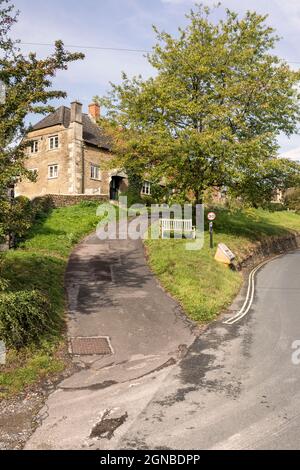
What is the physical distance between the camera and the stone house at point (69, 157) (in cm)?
3869

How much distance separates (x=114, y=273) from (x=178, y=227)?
7548mm

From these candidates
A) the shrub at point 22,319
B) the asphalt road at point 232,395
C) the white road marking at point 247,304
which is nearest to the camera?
the asphalt road at point 232,395

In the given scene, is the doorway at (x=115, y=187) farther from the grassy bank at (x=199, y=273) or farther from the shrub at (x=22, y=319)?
the shrub at (x=22, y=319)

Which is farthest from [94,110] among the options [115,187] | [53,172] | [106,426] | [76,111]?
[106,426]

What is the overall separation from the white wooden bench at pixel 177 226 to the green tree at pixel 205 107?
2.16m

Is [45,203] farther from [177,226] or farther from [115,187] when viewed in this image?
[115,187]

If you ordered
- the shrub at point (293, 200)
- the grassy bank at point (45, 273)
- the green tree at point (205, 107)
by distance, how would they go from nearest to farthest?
the grassy bank at point (45, 273) < the green tree at point (205, 107) < the shrub at point (293, 200)

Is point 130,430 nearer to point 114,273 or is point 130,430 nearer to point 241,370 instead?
point 241,370

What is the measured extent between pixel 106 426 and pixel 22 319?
4.54 meters

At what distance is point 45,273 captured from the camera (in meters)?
17.3

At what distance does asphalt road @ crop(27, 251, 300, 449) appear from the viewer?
7734 millimetres

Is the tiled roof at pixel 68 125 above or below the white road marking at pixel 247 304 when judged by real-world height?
above

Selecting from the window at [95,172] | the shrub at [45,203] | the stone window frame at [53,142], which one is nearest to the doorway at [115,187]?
the window at [95,172]
